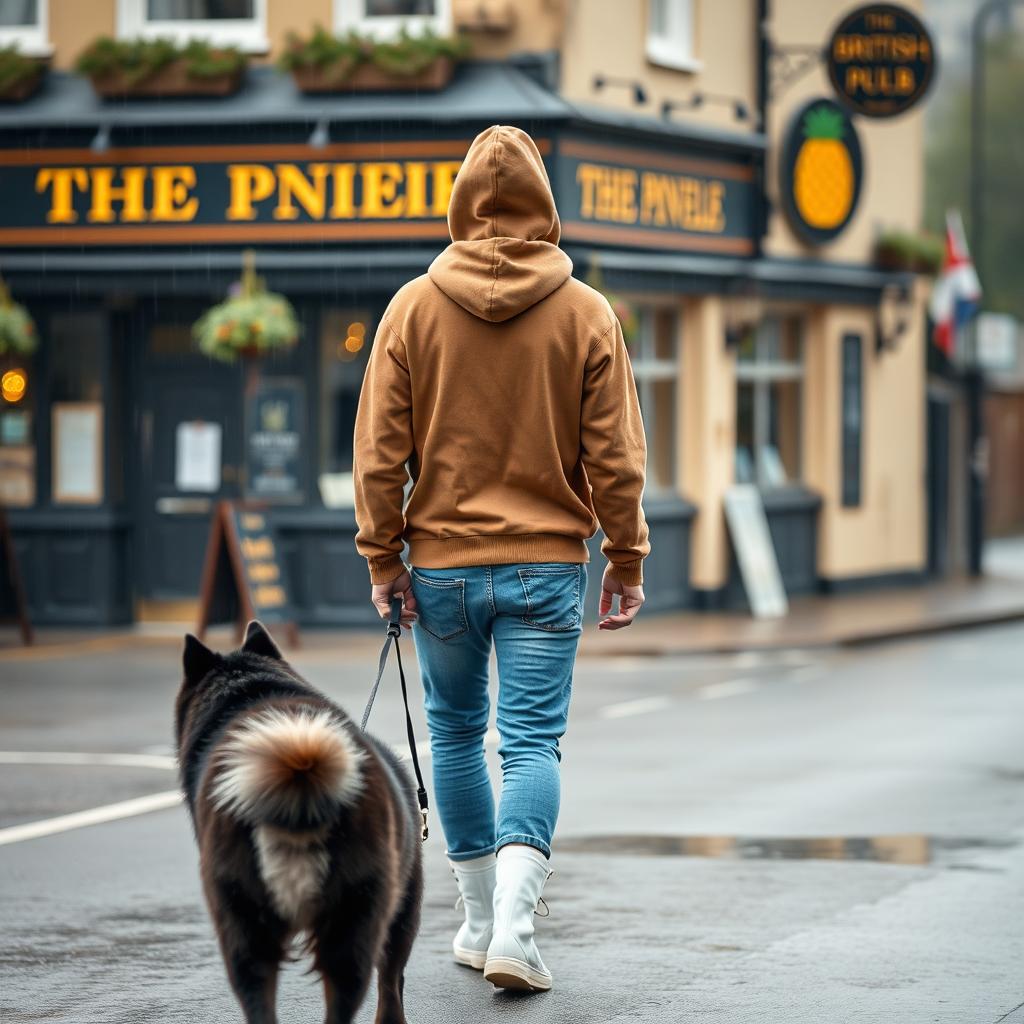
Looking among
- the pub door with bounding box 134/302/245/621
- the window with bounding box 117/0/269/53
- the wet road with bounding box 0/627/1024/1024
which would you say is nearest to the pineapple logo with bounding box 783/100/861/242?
the window with bounding box 117/0/269/53

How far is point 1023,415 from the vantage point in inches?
1554

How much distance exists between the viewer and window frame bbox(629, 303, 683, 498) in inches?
791

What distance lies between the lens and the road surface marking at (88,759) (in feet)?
35.6

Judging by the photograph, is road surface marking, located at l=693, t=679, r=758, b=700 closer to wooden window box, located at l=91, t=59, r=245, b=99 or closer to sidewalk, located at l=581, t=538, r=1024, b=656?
sidewalk, located at l=581, t=538, r=1024, b=656

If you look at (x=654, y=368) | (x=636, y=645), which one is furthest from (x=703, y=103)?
(x=636, y=645)

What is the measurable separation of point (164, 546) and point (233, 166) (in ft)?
10.9

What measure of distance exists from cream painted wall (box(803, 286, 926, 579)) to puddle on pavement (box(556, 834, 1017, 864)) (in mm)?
14331

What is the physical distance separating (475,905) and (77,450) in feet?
44.6

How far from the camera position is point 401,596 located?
5.59 meters

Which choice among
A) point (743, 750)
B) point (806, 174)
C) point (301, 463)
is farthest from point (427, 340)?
point (806, 174)

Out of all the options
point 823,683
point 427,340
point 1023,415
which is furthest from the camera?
point 1023,415

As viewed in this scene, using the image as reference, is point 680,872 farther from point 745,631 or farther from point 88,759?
point 745,631

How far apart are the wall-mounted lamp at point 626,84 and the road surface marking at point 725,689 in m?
5.90

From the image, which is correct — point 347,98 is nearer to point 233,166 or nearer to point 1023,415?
point 233,166
